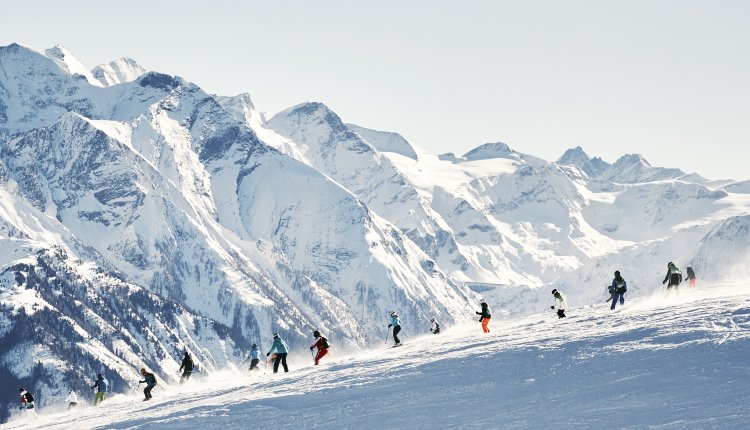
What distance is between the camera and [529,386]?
41.1 meters

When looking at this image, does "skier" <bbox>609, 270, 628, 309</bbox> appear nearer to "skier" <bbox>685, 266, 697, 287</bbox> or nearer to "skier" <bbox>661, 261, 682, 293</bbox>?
"skier" <bbox>661, 261, 682, 293</bbox>

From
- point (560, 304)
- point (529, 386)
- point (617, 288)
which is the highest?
point (617, 288)

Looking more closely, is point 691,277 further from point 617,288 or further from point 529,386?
point 529,386

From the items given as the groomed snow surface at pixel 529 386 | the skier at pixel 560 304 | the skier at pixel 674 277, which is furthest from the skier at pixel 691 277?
the groomed snow surface at pixel 529 386

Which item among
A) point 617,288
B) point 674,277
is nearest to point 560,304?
point 617,288

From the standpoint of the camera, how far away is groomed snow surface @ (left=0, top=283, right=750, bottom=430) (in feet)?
120

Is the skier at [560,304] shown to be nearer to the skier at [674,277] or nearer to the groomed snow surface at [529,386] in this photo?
the skier at [674,277]

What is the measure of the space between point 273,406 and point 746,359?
56.1ft

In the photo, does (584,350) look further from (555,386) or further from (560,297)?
(560,297)

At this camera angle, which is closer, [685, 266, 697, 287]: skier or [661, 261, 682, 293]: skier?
[661, 261, 682, 293]: skier

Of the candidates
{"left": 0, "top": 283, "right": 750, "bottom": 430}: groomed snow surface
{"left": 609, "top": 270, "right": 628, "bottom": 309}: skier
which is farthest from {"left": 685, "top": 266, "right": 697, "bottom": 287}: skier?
{"left": 0, "top": 283, "right": 750, "bottom": 430}: groomed snow surface

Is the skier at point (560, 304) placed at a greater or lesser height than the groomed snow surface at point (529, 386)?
greater

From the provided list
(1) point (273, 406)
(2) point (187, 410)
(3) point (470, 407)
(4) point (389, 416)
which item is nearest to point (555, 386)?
(3) point (470, 407)

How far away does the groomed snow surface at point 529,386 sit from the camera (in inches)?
1438
